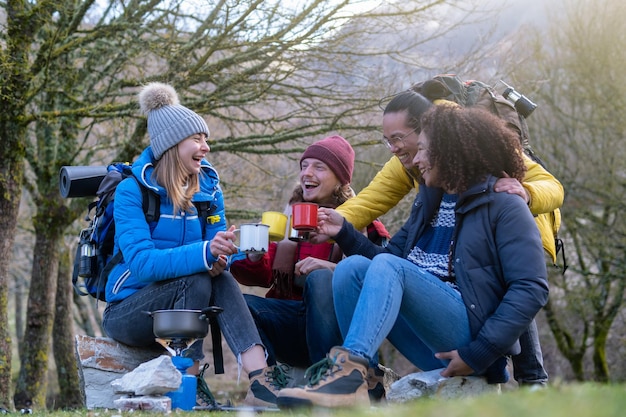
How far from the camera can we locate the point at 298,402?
2885 millimetres

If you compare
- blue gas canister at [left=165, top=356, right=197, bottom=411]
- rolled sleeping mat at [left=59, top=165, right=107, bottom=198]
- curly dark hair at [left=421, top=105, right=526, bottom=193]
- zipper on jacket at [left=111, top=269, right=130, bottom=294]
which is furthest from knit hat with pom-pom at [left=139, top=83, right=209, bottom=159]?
curly dark hair at [left=421, top=105, right=526, bottom=193]

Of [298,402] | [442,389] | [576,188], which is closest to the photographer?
[298,402]

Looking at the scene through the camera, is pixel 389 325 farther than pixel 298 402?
Yes

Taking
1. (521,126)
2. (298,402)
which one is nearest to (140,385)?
(298,402)

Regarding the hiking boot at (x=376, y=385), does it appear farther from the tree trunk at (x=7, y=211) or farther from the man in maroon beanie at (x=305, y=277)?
the tree trunk at (x=7, y=211)

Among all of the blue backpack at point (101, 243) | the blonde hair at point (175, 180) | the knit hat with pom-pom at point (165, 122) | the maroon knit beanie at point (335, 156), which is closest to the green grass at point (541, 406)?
the blonde hair at point (175, 180)

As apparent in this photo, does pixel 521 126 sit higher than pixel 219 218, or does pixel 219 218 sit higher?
pixel 521 126

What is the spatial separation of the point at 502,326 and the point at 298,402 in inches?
36.4

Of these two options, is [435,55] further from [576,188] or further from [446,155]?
[576,188]

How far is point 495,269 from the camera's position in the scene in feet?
10.9

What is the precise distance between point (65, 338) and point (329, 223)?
25.9 ft

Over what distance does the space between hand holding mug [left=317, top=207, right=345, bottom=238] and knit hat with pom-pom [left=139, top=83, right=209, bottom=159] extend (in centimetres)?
95

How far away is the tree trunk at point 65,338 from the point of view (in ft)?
35.3

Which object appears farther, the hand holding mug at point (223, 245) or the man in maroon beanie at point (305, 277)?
the man in maroon beanie at point (305, 277)
